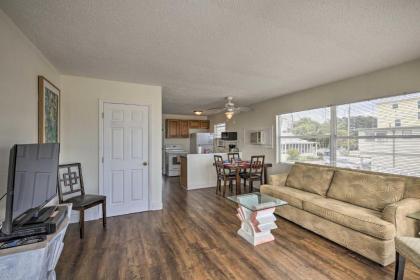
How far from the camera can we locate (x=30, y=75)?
6.75ft

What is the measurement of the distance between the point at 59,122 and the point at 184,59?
217 cm

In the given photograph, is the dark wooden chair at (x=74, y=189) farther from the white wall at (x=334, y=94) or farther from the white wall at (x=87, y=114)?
the white wall at (x=334, y=94)

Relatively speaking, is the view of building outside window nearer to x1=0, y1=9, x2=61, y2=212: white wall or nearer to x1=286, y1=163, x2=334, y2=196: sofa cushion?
x1=286, y1=163, x2=334, y2=196: sofa cushion

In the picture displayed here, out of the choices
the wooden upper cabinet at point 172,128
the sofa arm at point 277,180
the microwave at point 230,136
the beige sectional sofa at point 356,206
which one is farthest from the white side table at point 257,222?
the wooden upper cabinet at point 172,128

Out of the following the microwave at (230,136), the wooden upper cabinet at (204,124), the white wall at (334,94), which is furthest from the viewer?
the wooden upper cabinet at (204,124)

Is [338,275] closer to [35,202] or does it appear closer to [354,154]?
[354,154]

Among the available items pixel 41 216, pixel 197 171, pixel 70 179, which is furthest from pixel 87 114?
pixel 197 171

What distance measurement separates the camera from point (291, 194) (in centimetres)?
326

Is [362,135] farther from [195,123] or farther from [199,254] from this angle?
[195,123]

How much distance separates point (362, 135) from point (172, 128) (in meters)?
6.00

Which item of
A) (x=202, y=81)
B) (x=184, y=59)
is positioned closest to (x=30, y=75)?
(x=184, y=59)

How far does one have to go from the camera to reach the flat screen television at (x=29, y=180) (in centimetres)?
119

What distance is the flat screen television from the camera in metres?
1.19

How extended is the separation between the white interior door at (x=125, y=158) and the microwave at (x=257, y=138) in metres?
2.96
